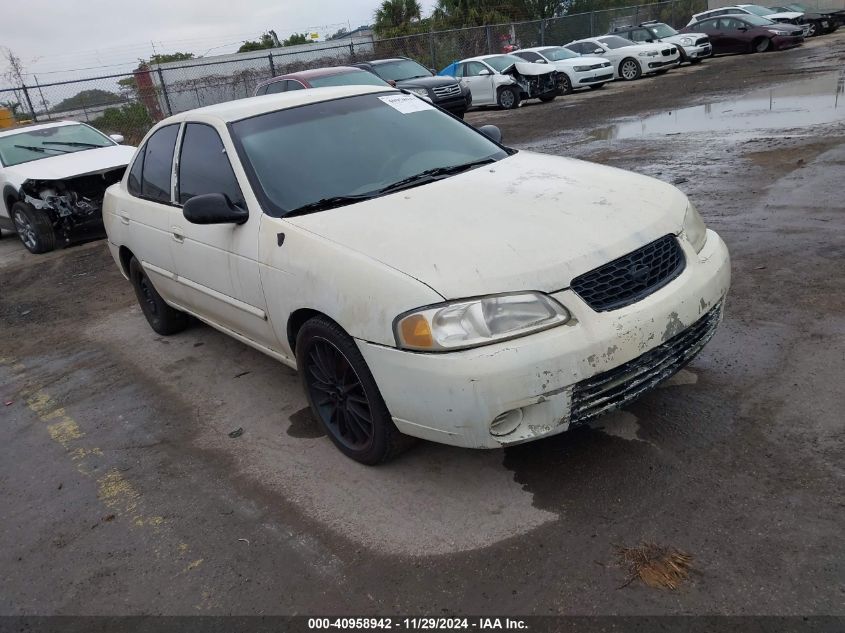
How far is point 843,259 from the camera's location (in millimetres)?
5004

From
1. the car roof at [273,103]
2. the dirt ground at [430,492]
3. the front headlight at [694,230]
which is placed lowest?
the dirt ground at [430,492]

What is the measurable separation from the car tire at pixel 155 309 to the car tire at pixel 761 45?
24671mm

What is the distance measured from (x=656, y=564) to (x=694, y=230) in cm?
168

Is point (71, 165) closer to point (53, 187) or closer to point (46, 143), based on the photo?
point (53, 187)

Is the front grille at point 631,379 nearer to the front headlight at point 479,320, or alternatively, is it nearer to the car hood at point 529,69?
the front headlight at point 479,320

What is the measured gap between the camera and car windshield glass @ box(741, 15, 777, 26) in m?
24.1

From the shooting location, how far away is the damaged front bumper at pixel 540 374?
2.70 metres

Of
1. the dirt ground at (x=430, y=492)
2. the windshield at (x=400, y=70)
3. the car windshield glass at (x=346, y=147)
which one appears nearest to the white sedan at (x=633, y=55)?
the windshield at (x=400, y=70)

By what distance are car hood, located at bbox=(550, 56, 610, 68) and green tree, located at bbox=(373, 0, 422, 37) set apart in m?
17.4

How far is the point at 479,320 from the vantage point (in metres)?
2.75

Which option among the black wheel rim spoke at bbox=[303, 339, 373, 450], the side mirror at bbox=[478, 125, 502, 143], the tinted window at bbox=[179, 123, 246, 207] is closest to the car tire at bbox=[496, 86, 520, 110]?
the side mirror at bbox=[478, 125, 502, 143]

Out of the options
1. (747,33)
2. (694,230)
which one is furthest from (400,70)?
(747,33)

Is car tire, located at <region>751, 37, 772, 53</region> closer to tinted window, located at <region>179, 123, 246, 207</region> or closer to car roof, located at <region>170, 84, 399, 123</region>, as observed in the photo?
car roof, located at <region>170, 84, 399, 123</region>

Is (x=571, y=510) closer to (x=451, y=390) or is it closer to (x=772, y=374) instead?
(x=451, y=390)
